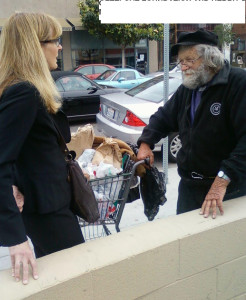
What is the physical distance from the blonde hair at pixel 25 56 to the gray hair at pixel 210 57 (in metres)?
0.98

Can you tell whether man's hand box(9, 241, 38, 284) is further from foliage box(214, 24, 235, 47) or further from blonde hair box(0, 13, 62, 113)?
foliage box(214, 24, 235, 47)

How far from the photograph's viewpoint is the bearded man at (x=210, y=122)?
209cm

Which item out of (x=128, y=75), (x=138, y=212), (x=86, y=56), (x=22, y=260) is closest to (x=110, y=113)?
(x=138, y=212)

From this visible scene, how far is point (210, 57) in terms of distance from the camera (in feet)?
7.42

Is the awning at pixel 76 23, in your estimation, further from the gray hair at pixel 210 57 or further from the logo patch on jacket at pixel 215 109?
the logo patch on jacket at pixel 215 109

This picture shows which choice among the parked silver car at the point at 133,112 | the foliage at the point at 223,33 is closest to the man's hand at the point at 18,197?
the parked silver car at the point at 133,112

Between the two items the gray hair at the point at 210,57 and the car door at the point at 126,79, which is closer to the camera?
the gray hair at the point at 210,57

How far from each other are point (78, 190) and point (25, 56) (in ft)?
2.30

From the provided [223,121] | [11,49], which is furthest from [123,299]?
[11,49]

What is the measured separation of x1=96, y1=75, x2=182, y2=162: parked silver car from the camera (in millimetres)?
5867

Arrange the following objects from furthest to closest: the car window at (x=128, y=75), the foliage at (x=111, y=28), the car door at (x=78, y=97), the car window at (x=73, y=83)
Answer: the foliage at (x=111, y=28) → the car window at (x=128, y=75) → the car window at (x=73, y=83) → the car door at (x=78, y=97)

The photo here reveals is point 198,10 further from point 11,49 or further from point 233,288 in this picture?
point 233,288

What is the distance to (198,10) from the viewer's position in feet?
9.87

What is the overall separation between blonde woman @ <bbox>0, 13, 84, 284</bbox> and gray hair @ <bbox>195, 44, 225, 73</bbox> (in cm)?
88
